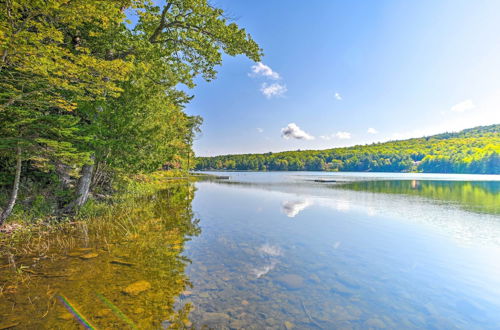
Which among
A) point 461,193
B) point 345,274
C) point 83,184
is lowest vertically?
point 461,193

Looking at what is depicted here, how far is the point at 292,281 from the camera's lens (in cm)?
729

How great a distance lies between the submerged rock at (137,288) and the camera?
19.3 feet

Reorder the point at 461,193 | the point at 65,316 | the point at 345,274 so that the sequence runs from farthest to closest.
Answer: the point at 461,193 → the point at 345,274 → the point at 65,316

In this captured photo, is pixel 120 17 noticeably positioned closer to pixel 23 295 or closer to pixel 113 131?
pixel 113 131

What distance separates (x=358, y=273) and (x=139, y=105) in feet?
43.9

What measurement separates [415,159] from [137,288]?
189527mm

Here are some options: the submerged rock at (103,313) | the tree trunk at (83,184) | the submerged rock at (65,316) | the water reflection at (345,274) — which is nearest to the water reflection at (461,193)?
the water reflection at (345,274)

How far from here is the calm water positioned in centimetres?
528

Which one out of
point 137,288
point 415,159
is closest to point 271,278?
point 137,288

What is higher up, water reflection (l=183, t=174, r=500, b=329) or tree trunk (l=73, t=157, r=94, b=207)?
tree trunk (l=73, t=157, r=94, b=207)

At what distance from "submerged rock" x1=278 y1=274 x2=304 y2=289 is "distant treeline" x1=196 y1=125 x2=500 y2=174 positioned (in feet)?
400

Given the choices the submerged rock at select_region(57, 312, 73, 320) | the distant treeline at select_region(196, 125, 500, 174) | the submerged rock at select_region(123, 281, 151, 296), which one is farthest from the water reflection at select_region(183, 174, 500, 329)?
the distant treeline at select_region(196, 125, 500, 174)

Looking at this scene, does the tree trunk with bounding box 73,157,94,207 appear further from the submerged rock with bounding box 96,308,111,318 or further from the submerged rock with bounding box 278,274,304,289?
the submerged rock with bounding box 278,274,304,289

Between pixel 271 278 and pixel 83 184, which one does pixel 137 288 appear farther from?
pixel 83 184
